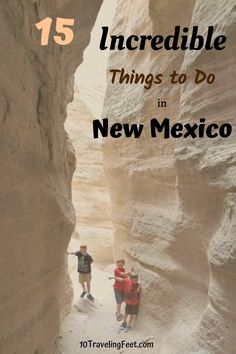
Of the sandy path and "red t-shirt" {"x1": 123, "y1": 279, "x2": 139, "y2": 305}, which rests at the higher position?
"red t-shirt" {"x1": 123, "y1": 279, "x2": 139, "y2": 305}

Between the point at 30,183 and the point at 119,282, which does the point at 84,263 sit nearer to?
the point at 119,282

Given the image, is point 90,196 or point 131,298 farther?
point 90,196

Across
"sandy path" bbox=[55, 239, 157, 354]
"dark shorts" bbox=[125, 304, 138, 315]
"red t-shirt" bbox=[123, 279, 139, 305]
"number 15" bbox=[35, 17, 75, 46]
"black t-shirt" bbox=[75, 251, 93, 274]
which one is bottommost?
"sandy path" bbox=[55, 239, 157, 354]

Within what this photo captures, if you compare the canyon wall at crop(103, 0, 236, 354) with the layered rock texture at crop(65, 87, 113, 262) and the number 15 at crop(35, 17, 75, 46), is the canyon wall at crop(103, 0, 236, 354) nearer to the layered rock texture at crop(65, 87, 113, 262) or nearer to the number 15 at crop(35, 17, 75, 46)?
the number 15 at crop(35, 17, 75, 46)

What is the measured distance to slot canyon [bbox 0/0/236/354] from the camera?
4.09 metres

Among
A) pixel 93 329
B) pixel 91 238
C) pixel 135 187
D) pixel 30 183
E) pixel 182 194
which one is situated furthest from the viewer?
pixel 91 238

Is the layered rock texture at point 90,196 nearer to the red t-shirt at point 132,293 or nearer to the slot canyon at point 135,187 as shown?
the slot canyon at point 135,187

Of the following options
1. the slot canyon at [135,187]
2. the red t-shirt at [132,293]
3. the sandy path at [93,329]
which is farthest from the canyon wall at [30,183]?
the red t-shirt at [132,293]

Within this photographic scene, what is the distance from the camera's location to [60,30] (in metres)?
6.21

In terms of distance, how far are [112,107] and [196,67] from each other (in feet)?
19.3

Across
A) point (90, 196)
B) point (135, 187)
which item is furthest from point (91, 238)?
point (135, 187)

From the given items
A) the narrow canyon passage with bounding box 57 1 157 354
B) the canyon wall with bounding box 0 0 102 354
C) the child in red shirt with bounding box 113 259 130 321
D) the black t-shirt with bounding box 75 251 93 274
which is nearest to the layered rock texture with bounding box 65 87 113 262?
the narrow canyon passage with bounding box 57 1 157 354

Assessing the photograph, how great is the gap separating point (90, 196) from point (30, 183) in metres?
18.6

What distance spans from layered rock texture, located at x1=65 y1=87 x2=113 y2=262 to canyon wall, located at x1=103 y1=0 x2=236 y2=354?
806 centimetres
